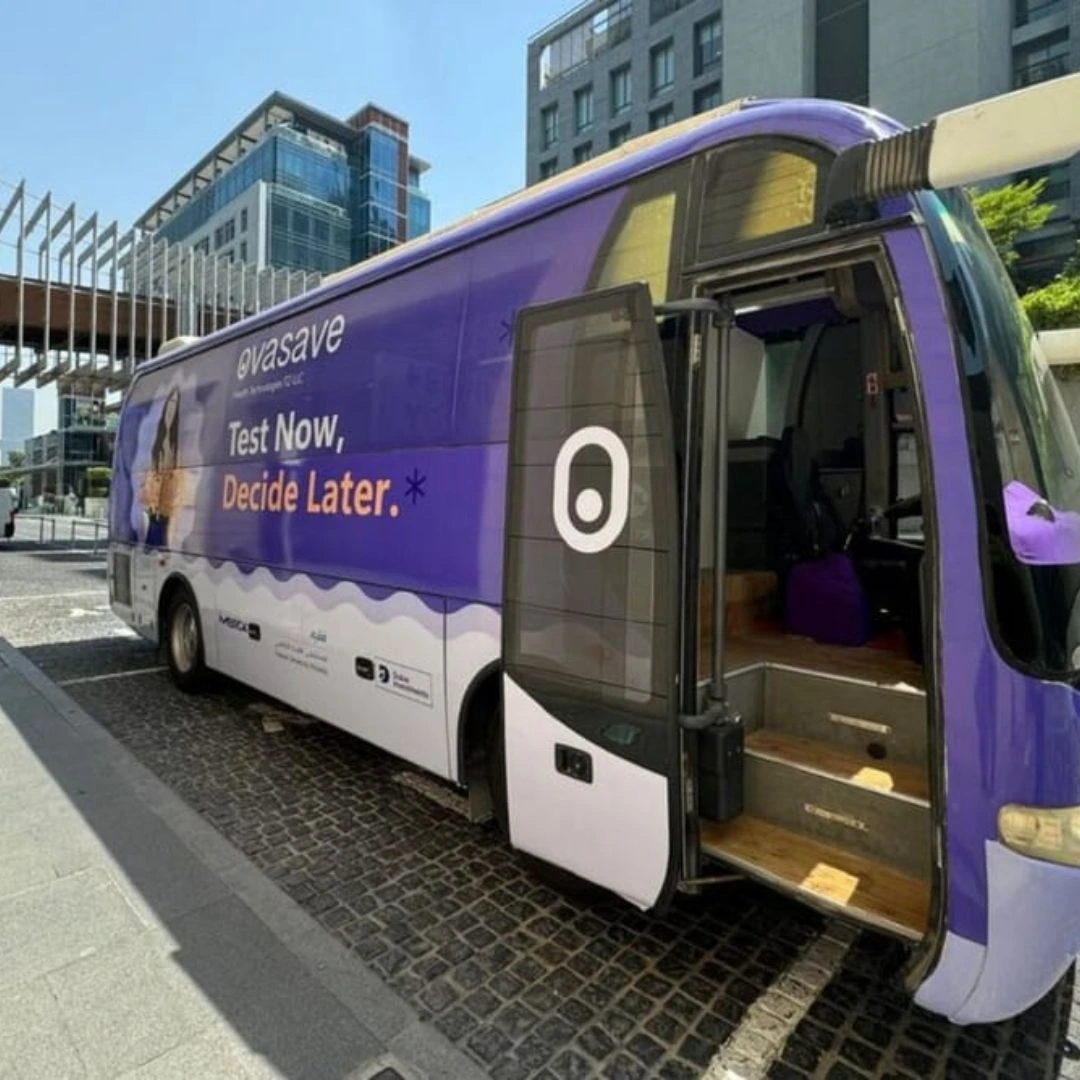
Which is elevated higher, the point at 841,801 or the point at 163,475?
the point at 163,475

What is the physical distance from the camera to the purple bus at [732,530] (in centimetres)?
200

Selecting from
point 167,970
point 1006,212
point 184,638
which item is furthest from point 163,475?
point 1006,212

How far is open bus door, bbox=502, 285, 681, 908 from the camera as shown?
8.09 ft

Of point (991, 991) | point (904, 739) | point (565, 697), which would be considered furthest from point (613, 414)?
point (991, 991)

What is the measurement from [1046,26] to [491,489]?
32989 millimetres

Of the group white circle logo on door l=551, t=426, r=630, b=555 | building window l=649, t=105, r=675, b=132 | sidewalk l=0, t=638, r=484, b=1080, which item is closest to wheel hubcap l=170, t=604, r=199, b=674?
sidewalk l=0, t=638, r=484, b=1080

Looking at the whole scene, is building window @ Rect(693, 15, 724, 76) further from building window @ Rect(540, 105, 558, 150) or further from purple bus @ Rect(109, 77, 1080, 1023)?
purple bus @ Rect(109, 77, 1080, 1023)

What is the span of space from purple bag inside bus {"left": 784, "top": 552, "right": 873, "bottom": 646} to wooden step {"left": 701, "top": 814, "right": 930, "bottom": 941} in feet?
4.42

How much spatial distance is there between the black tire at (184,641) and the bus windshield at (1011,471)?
6.09 meters

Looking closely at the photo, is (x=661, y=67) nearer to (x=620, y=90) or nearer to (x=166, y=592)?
(x=620, y=90)

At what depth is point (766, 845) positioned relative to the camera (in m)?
2.62

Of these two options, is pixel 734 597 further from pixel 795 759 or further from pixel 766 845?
pixel 766 845

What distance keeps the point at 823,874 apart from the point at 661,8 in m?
42.1

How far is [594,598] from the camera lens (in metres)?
2.67
